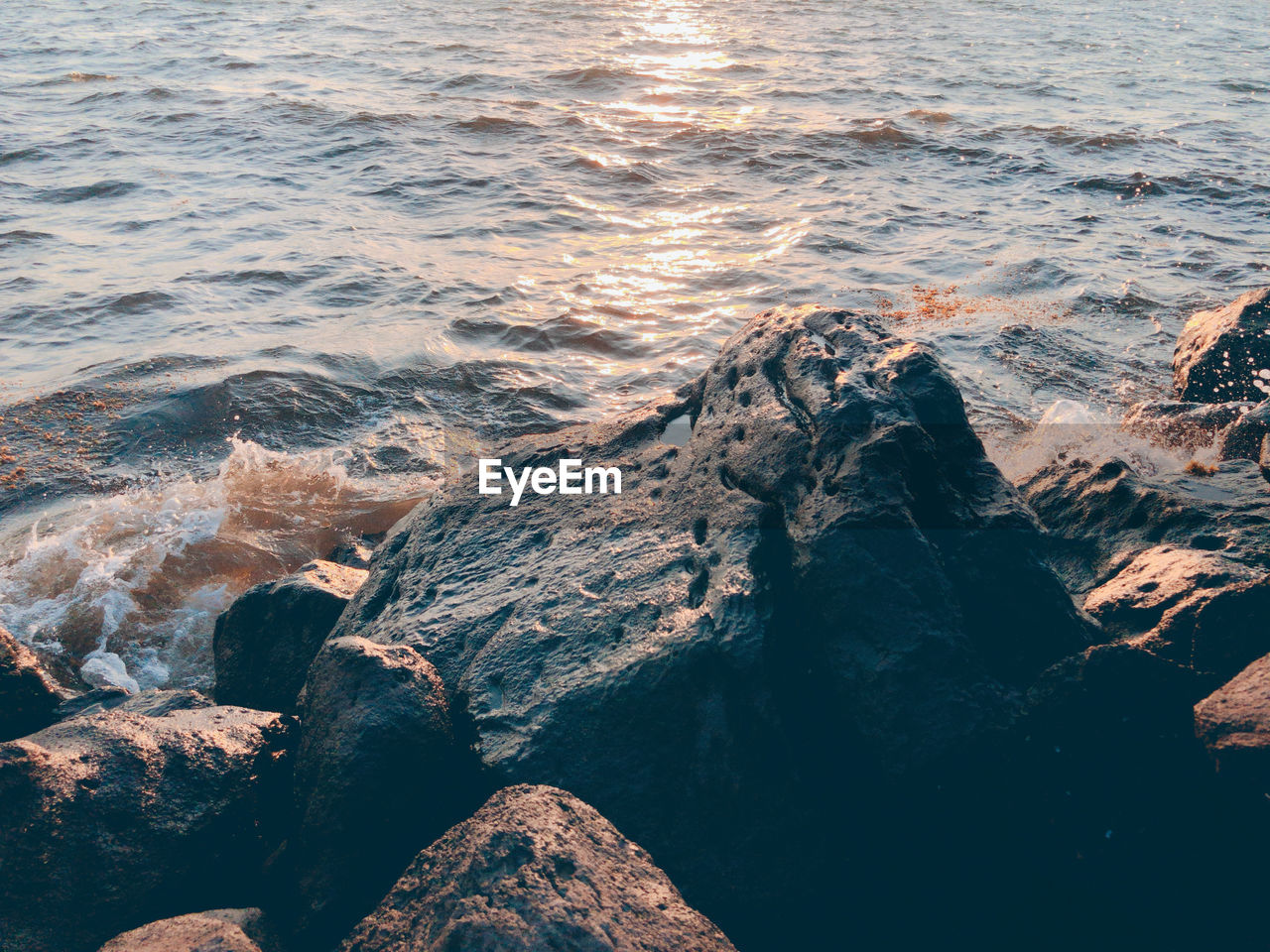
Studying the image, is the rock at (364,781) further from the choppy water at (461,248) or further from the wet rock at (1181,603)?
the wet rock at (1181,603)

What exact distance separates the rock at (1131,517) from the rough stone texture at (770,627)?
2.93ft

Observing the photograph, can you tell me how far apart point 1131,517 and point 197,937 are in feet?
12.9

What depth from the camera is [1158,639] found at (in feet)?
11.0

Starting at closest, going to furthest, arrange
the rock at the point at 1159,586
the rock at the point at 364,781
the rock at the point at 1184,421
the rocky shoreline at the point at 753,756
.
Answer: the rocky shoreline at the point at 753,756 < the rock at the point at 364,781 < the rock at the point at 1159,586 < the rock at the point at 1184,421

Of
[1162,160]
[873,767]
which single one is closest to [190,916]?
[873,767]

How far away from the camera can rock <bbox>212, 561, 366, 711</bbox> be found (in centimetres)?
390

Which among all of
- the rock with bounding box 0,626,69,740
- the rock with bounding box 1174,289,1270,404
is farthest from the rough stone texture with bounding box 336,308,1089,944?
the rock with bounding box 1174,289,1270,404

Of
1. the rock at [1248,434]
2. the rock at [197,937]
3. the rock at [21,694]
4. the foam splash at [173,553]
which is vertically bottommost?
the foam splash at [173,553]

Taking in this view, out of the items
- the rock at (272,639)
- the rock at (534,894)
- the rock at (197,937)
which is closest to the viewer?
the rock at (534,894)

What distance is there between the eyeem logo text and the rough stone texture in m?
0.20


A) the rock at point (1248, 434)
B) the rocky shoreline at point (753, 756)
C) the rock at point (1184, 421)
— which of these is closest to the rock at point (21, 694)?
the rocky shoreline at point (753, 756)

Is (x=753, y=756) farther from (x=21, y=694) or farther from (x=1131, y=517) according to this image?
(x=21, y=694)

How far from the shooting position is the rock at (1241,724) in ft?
8.67

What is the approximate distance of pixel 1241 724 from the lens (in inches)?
107
